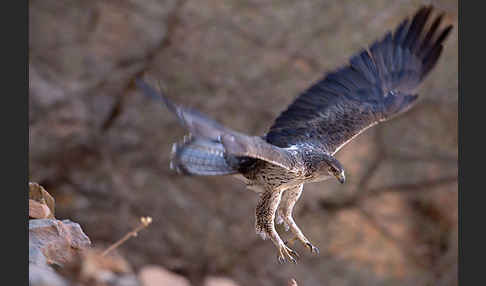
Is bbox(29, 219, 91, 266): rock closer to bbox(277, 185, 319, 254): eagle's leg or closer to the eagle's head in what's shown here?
bbox(277, 185, 319, 254): eagle's leg

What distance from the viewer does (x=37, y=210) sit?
12.2 ft

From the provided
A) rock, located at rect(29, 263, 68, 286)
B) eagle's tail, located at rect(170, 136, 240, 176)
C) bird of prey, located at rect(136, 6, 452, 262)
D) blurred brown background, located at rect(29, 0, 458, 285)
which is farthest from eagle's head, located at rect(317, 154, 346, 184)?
blurred brown background, located at rect(29, 0, 458, 285)

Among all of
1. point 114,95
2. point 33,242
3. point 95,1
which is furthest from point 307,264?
point 33,242

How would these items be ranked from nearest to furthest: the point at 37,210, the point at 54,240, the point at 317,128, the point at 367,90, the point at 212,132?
the point at 212,132
the point at 54,240
the point at 37,210
the point at 317,128
the point at 367,90

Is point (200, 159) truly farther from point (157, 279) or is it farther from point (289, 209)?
point (157, 279)

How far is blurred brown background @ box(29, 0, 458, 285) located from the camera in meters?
7.17

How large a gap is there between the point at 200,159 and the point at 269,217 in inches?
23.9

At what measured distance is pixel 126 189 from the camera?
7.29 metres

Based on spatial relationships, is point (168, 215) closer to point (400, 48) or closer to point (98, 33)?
point (98, 33)

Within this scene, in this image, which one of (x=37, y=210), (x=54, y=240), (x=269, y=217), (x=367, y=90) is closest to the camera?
(x=54, y=240)

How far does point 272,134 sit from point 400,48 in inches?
52.0

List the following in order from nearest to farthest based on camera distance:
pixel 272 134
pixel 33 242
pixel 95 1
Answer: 1. pixel 33 242
2. pixel 272 134
3. pixel 95 1

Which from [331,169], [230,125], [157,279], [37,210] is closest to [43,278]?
[157,279]

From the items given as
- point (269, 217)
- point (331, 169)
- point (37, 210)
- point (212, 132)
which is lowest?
point (37, 210)
